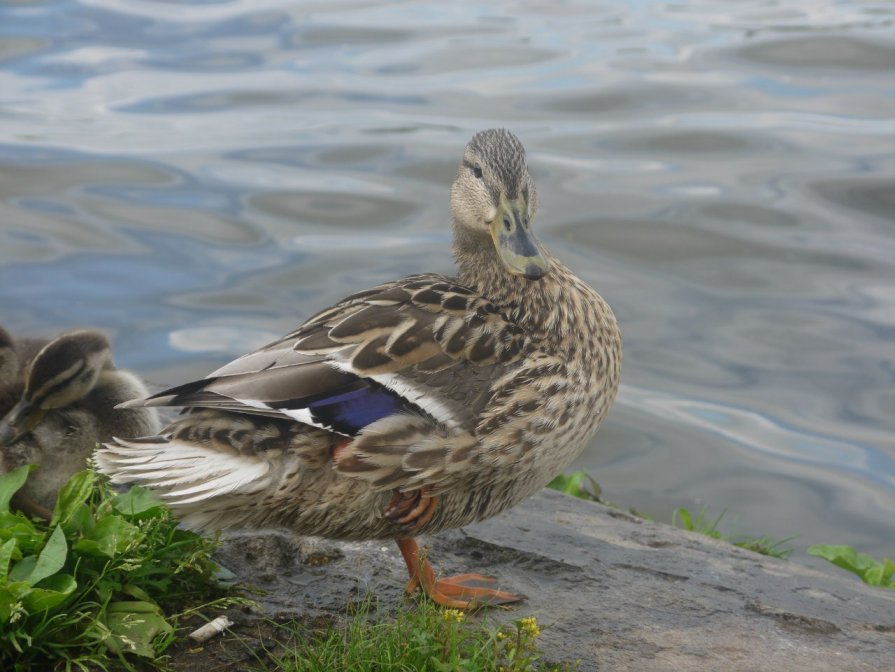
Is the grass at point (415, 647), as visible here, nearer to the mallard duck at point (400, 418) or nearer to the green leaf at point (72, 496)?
the mallard duck at point (400, 418)

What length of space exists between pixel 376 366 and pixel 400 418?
0.18 metres

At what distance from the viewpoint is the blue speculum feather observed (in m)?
3.59

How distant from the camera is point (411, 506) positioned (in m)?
3.79

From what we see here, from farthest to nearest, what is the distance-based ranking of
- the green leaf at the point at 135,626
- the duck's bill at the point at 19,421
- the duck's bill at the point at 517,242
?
the duck's bill at the point at 19,421
the duck's bill at the point at 517,242
the green leaf at the point at 135,626

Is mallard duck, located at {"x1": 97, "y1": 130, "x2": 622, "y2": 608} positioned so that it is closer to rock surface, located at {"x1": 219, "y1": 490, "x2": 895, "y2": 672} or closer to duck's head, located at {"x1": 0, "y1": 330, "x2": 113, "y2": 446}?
rock surface, located at {"x1": 219, "y1": 490, "x2": 895, "y2": 672}

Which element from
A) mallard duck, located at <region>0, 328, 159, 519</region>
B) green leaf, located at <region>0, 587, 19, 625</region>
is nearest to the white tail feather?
green leaf, located at <region>0, 587, 19, 625</region>

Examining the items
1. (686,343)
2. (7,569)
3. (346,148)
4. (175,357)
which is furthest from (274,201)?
(7,569)

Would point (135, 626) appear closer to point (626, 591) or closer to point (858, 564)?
point (626, 591)

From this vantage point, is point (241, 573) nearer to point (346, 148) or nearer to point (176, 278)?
point (176, 278)

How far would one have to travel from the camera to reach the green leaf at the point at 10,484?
150 inches

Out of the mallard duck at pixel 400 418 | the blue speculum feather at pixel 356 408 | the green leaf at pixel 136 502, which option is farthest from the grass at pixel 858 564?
the green leaf at pixel 136 502

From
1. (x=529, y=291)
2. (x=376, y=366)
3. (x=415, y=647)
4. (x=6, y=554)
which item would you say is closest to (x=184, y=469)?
A: (x=6, y=554)

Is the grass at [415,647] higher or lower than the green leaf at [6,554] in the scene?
lower

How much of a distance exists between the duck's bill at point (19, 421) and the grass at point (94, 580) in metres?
0.48
